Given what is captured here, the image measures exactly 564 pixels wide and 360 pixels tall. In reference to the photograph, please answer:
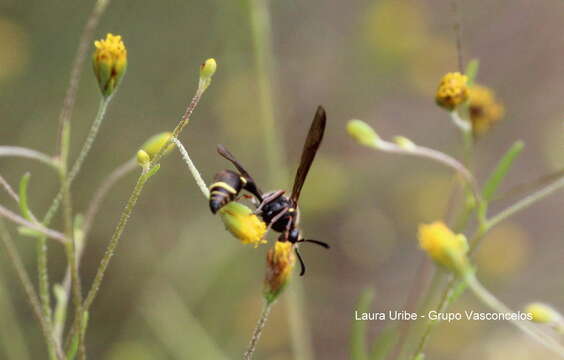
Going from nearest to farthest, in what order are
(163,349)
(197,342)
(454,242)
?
(454,242), (197,342), (163,349)

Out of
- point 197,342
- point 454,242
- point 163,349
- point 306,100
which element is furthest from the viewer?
point 306,100

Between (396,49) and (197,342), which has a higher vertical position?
(396,49)

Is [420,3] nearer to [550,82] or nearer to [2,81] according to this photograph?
[550,82]

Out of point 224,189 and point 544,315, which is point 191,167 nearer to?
point 224,189

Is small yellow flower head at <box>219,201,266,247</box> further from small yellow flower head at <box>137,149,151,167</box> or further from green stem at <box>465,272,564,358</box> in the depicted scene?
green stem at <box>465,272,564,358</box>

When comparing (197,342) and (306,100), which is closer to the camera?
(197,342)

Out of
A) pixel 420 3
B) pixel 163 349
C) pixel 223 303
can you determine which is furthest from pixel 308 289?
pixel 420 3

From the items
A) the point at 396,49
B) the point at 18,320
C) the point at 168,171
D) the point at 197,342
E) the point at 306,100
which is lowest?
the point at 18,320
